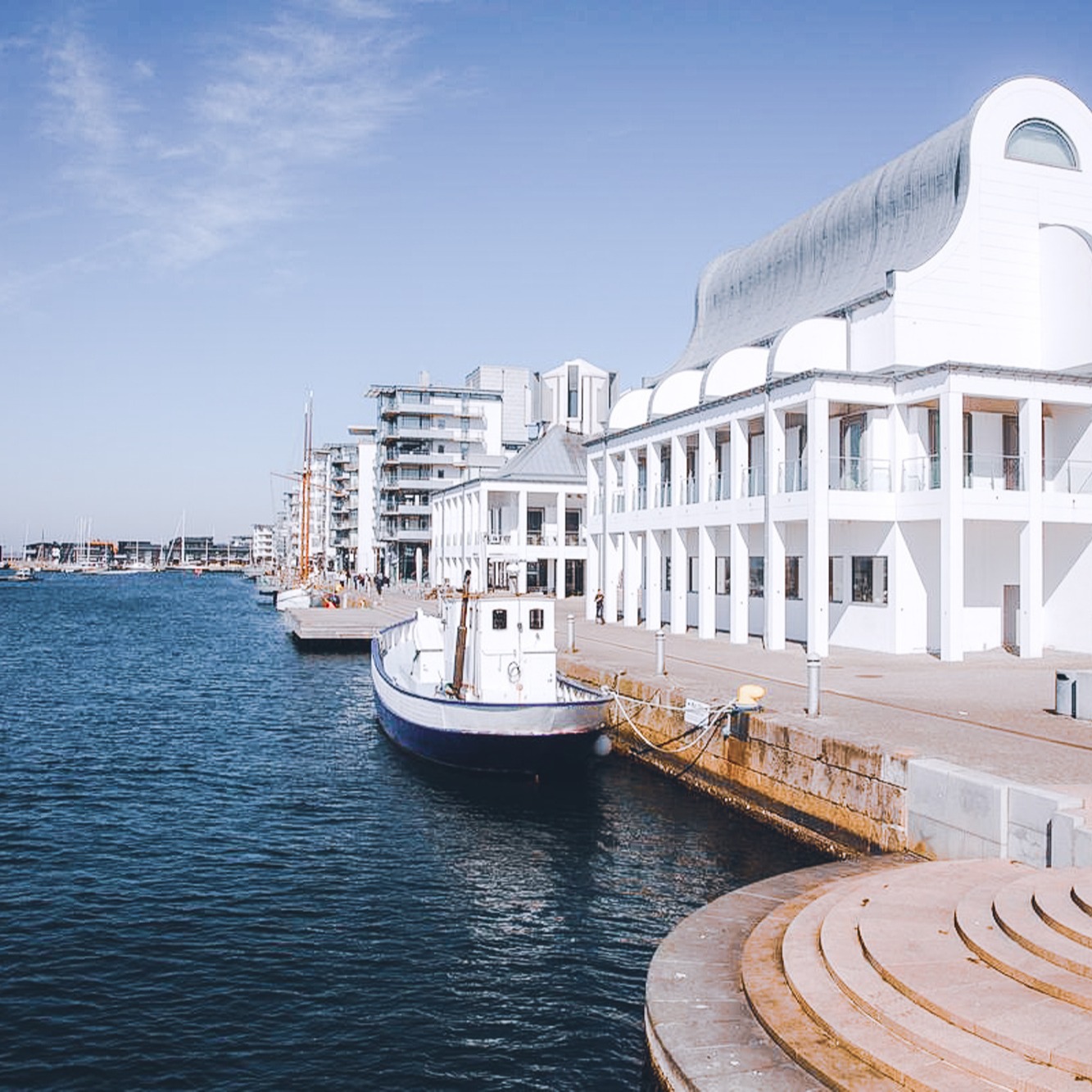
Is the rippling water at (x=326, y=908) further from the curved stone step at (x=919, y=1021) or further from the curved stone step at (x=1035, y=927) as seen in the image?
the curved stone step at (x=1035, y=927)

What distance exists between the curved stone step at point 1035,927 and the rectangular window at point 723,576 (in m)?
30.4

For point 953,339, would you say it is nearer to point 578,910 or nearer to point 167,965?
point 578,910

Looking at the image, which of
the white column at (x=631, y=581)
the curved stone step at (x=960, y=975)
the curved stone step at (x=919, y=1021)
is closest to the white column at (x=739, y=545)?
the white column at (x=631, y=581)

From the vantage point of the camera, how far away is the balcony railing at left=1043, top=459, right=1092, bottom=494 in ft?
106

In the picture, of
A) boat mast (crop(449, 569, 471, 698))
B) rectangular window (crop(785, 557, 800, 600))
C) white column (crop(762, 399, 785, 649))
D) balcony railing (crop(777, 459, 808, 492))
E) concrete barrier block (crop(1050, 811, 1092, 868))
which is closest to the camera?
concrete barrier block (crop(1050, 811, 1092, 868))

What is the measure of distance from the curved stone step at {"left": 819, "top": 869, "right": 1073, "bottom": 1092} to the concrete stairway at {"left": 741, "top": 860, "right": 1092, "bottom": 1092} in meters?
0.01

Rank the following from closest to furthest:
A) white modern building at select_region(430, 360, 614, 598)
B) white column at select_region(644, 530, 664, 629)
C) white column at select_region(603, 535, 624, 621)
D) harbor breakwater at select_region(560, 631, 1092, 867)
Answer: harbor breakwater at select_region(560, 631, 1092, 867), white column at select_region(644, 530, 664, 629), white column at select_region(603, 535, 624, 621), white modern building at select_region(430, 360, 614, 598)

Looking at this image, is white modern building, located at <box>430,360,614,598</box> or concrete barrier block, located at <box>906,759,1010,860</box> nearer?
concrete barrier block, located at <box>906,759,1010,860</box>

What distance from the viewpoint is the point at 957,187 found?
108 feet

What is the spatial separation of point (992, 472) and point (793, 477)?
19.4 feet

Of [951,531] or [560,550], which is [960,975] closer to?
[951,531]

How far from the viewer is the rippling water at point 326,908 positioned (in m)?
10.3

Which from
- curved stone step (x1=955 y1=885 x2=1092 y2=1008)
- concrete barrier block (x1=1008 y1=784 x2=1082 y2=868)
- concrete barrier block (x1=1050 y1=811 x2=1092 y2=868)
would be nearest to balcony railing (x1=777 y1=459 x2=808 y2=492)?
concrete barrier block (x1=1008 y1=784 x2=1082 y2=868)

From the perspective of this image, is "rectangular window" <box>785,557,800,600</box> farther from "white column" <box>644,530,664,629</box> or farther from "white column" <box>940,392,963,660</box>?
"white column" <box>940,392,963,660</box>
